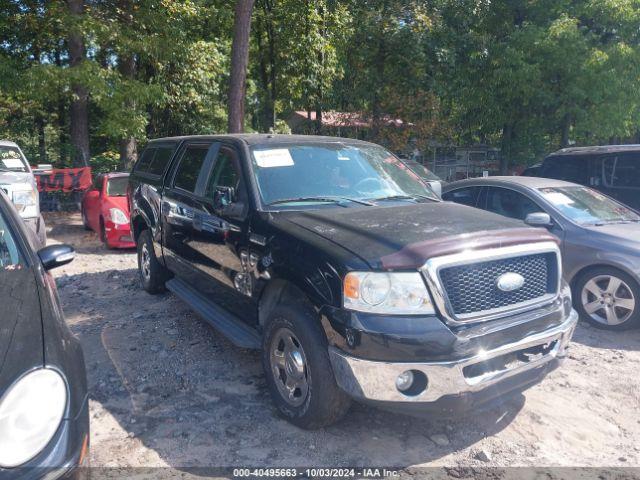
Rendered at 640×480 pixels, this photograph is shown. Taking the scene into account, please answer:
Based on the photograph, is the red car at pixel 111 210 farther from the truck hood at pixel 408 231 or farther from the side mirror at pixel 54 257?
the truck hood at pixel 408 231

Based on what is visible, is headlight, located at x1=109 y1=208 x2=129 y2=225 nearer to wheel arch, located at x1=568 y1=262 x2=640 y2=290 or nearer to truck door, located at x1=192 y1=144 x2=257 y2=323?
truck door, located at x1=192 y1=144 x2=257 y2=323

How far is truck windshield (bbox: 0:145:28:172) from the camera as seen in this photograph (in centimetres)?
899

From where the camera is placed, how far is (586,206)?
6.38 meters

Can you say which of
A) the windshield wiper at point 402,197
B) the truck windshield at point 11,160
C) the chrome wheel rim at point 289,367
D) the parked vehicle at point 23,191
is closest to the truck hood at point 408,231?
the windshield wiper at point 402,197

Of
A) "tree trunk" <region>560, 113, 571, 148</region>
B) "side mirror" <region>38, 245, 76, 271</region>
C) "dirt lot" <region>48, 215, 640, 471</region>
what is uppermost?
"tree trunk" <region>560, 113, 571, 148</region>

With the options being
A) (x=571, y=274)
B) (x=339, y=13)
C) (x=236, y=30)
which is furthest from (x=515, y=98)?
(x=571, y=274)

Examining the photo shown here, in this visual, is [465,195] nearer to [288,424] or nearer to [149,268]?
[149,268]

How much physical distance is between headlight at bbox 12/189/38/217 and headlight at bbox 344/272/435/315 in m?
6.80

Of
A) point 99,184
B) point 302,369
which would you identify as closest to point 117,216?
point 99,184

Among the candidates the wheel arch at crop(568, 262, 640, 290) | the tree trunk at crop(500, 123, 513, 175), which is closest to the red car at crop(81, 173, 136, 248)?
the wheel arch at crop(568, 262, 640, 290)

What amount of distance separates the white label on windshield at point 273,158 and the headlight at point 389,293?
5.19ft

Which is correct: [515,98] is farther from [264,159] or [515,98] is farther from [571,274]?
[264,159]

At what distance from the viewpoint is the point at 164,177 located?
5824mm

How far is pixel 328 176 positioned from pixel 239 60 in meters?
9.28
